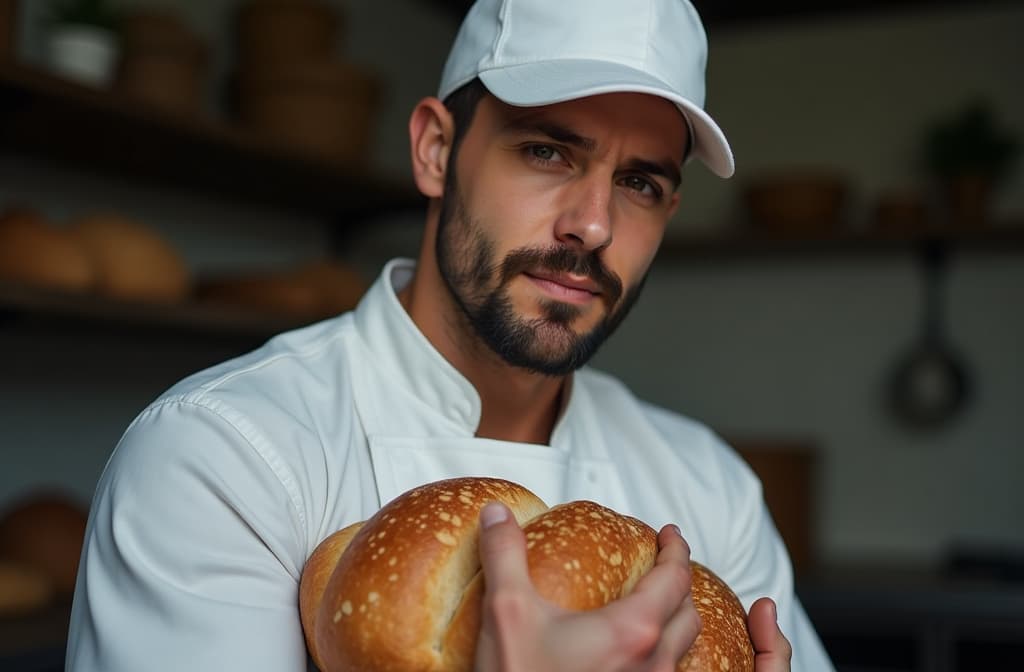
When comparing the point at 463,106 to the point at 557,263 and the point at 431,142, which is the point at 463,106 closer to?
the point at 431,142

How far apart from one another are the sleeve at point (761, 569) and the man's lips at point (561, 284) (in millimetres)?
392

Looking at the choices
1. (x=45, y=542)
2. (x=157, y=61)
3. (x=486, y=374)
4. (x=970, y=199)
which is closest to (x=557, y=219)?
(x=486, y=374)

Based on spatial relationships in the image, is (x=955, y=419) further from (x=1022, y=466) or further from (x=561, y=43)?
(x=561, y=43)

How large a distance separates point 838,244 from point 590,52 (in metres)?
2.48

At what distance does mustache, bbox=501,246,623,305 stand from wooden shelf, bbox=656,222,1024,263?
7.66 ft

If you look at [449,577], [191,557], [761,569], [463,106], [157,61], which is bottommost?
[761,569]

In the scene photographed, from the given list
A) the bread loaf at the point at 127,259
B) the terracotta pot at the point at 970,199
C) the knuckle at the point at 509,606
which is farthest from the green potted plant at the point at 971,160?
the knuckle at the point at 509,606

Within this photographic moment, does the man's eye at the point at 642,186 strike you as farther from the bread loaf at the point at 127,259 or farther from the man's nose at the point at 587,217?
the bread loaf at the point at 127,259

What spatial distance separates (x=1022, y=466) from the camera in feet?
10.8

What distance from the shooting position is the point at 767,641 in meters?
0.83

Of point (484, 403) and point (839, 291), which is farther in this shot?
point (839, 291)

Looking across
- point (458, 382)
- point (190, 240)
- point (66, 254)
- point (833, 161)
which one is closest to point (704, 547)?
point (458, 382)

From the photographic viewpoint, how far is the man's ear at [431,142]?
4.24 ft

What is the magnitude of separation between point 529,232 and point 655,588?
515 mm
